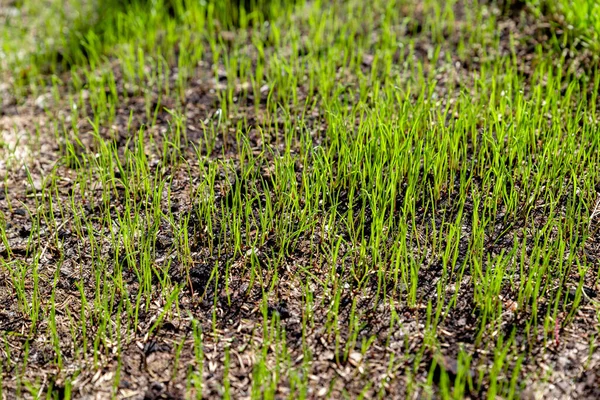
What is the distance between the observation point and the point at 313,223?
259cm

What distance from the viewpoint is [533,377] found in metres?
2.08

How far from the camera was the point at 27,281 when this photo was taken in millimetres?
2564

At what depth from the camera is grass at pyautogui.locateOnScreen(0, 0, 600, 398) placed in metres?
2.18

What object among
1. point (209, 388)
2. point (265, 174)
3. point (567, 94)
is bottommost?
point (209, 388)

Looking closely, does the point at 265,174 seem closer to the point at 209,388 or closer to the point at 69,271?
the point at 69,271

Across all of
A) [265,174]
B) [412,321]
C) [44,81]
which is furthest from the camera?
[44,81]

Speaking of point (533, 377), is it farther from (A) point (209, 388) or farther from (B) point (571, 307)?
(A) point (209, 388)

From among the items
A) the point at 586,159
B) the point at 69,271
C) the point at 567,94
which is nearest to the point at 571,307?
the point at 586,159

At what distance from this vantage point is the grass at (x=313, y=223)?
2184mm

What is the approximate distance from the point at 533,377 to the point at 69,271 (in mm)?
1617

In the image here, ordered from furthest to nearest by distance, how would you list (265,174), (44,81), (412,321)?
1. (44,81)
2. (265,174)
3. (412,321)

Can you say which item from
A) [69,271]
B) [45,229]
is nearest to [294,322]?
[69,271]

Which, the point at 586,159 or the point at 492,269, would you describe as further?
the point at 586,159

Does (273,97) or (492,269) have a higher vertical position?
(273,97)
